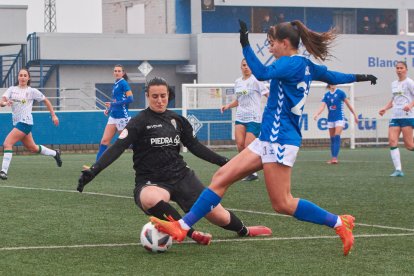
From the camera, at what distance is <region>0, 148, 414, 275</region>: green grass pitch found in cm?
756

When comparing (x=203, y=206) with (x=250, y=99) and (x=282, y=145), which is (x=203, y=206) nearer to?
(x=282, y=145)

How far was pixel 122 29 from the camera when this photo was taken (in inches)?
2114

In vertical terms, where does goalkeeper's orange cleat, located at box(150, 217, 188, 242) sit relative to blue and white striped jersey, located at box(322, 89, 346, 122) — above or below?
below

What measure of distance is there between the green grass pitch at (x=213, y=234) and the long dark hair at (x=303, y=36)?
1.67 metres

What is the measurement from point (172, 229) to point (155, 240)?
183mm

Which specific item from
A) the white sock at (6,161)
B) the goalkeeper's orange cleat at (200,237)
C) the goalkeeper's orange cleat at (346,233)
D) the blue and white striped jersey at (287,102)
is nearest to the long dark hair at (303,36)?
the blue and white striped jersey at (287,102)

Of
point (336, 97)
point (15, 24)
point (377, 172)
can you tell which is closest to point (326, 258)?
point (377, 172)

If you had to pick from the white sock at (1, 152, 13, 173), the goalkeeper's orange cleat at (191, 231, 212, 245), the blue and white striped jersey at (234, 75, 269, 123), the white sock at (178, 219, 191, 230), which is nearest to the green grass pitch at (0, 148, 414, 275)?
the goalkeeper's orange cleat at (191, 231, 212, 245)

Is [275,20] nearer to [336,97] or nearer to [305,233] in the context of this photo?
[336,97]

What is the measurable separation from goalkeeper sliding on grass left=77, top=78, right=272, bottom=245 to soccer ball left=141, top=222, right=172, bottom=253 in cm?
42

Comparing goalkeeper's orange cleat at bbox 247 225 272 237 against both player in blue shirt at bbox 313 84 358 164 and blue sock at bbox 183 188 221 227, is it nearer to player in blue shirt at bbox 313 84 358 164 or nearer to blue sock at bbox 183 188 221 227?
blue sock at bbox 183 188 221 227

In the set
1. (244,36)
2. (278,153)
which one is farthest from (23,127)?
(278,153)

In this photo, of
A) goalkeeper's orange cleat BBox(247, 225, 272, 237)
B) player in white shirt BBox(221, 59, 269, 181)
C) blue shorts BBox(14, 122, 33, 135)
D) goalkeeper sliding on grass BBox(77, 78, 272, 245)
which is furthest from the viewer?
blue shorts BBox(14, 122, 33, 135)

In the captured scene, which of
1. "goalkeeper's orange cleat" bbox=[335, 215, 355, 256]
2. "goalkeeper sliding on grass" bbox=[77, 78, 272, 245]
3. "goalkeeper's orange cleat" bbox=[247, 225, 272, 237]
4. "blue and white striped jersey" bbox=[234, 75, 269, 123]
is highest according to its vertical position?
"blue and white striped jersey" bbox=[234, 75, 269, 123]
